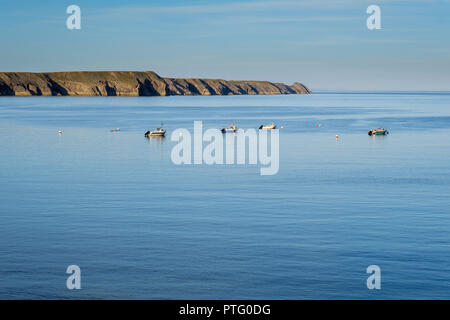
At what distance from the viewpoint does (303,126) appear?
141625 mm

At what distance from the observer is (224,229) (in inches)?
1559

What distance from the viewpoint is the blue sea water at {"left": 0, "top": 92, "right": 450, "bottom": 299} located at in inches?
1156

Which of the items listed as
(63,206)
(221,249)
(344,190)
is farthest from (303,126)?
(221,249)

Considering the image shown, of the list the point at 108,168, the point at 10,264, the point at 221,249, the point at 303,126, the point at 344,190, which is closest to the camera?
the point at 10,264

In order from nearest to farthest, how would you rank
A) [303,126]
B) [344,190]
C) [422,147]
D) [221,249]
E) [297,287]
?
1. [297,287]
2. [221,249]
3. [344,190]
4. [422,147]
5. [303,126]

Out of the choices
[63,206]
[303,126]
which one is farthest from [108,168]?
[303,126]

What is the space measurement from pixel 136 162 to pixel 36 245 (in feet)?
133

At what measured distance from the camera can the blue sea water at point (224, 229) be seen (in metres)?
29.4

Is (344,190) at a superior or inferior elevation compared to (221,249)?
superior

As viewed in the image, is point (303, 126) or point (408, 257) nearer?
point (408, 257)

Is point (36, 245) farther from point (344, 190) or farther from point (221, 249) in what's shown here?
point (344, 190)
